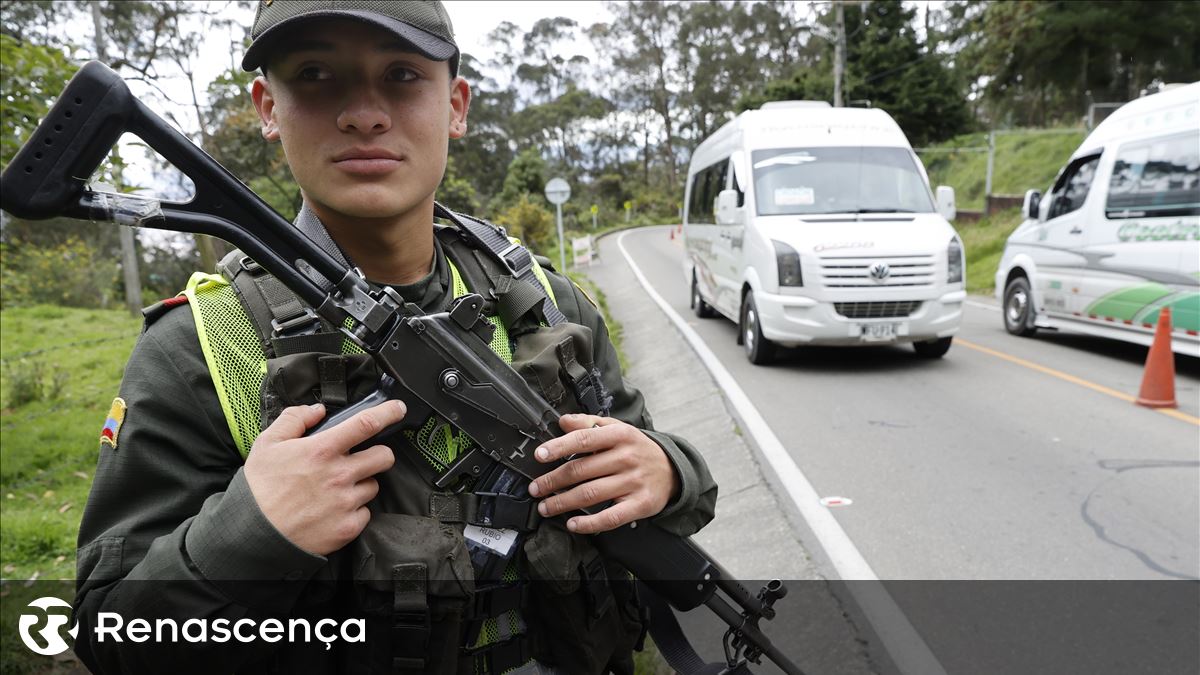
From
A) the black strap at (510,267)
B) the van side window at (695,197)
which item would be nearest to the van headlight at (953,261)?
the van side window at (695,197)

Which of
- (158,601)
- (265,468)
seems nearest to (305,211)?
(265,468)

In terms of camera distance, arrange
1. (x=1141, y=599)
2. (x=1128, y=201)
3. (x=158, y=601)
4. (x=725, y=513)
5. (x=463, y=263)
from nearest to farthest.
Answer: (x=158, y=601) < (x=463, y=263) < (x=1141, y=599) < (x=725, y=513) < (x=1128, y=201)

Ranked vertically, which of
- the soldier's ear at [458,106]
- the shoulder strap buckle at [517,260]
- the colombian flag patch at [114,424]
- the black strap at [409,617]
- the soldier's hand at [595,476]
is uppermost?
the soldier's ear at [458,106]

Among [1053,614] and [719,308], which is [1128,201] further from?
[1053,614]

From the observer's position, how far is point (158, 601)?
99 centimetres

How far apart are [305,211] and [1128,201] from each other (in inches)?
321

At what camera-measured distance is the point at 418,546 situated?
3.77ft

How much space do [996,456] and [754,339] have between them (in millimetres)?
3107

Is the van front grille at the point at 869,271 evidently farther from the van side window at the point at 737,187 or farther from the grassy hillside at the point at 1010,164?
the grassy hillside at the point at 1010,164

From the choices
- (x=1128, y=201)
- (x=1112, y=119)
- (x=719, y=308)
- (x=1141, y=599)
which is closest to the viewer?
(x=1141, y=599)

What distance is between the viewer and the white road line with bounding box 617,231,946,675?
267 centimetres

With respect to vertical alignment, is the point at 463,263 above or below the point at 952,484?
above

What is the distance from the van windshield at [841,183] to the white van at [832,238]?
1cm

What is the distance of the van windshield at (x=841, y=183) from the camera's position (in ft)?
24.7
